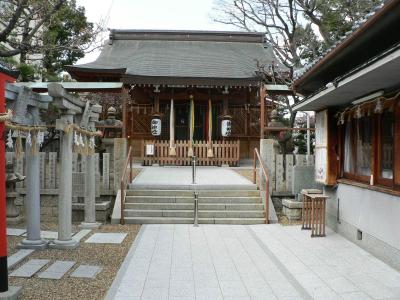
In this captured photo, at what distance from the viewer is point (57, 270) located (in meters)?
6.45

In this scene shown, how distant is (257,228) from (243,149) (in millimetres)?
12776

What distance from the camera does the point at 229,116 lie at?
65.7 feet

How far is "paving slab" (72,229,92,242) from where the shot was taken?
344 inches

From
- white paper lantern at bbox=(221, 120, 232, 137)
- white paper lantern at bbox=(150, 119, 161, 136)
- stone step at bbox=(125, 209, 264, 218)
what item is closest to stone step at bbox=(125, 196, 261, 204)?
stone step at bbox=(125, 209, 264, 218)

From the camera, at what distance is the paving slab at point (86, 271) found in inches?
245

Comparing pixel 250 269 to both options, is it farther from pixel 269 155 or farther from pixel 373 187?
pixel 269 155

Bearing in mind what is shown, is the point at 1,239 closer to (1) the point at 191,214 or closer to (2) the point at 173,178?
(1) the point at 191,214

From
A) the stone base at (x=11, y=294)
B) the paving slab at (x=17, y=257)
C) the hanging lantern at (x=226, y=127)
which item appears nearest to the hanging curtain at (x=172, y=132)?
the hanging lantern at (x=226, y=127)

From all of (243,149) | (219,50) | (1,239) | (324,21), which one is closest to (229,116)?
(243,149)

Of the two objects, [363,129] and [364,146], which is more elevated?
[363,129]

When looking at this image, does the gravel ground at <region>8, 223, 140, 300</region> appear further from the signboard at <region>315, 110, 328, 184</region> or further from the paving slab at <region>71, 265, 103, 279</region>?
the signboard at <region>315, 110, 328, 184</region>

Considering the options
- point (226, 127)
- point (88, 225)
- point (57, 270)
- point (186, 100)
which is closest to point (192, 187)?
point (88, 225)

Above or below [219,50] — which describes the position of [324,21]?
below

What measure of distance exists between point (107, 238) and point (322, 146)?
5.37m
